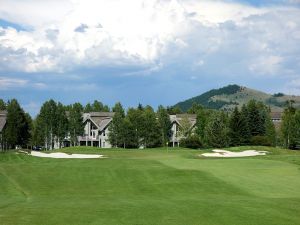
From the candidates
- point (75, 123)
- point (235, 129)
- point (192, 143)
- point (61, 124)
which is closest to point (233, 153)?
point (235, 129)

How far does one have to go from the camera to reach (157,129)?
108 m

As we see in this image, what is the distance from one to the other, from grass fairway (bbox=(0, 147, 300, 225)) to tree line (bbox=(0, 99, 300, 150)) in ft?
142

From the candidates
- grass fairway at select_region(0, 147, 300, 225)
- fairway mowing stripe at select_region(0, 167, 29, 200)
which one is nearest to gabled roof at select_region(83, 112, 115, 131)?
grass fairway at select_region(0, 147, 300, 225)

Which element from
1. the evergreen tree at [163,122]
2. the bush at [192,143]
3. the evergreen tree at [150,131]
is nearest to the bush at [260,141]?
the bush at [192,143]

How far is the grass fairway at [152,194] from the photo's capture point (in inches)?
746

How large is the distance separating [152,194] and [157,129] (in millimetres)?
77358

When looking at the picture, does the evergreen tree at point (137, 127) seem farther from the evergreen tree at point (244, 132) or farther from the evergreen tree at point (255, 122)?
the evergreen tree at point (255, 122)

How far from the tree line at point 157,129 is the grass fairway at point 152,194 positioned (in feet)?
142

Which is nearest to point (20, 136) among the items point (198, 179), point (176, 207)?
point (198, 179)

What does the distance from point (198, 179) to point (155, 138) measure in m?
70.6

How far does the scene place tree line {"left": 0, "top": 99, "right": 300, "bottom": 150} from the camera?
322ft

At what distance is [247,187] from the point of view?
3272 centimetres

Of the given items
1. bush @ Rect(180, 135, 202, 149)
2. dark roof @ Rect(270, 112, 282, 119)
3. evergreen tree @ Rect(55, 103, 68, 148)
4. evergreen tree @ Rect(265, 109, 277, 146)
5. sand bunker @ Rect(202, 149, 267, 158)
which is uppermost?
dark roof @ Rect(270, 112, 282, 119)

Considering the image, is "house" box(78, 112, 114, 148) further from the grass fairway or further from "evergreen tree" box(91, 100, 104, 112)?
the grass fairway
